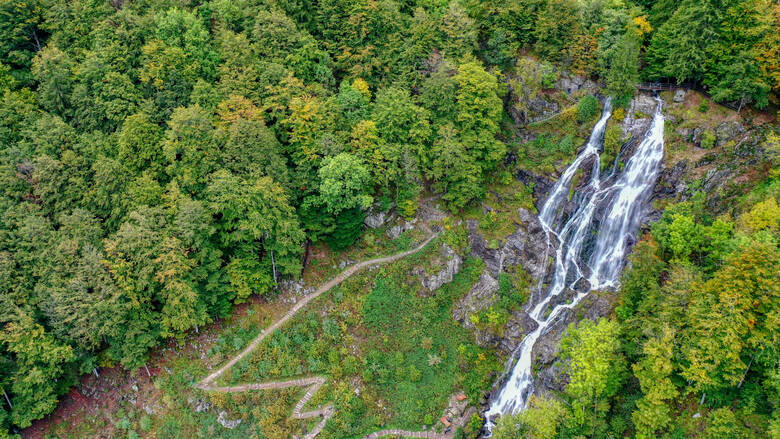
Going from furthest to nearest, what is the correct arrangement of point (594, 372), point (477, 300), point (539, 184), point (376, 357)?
point (539, 184) < point (477, 300) < point (376, 357) < point (594, 372)

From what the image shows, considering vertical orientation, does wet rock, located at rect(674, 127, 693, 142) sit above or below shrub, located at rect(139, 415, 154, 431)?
above

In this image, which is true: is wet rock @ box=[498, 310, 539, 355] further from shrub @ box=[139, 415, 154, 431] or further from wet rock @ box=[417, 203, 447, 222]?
shrub @ box=[139, 415, 154, 431]

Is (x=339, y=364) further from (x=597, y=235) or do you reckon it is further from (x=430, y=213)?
(x=597, y=235)

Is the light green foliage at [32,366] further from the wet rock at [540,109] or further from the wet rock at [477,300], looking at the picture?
the wet rock at [540,109]

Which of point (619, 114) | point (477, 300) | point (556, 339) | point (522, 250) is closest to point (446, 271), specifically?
→ point (477, 300)

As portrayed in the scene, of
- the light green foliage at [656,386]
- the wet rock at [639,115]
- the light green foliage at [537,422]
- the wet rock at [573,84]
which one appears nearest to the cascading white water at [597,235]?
the wet rock at [639,115]

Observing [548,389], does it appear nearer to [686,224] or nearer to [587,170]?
[686,224]

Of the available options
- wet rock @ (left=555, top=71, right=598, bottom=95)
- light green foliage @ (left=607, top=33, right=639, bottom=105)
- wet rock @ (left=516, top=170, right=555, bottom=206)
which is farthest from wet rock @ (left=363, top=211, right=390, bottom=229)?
light green foliage @ (left=607, top=33, right=639, bottom=105)

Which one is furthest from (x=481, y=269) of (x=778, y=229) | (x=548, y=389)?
(x=778, y=229)
